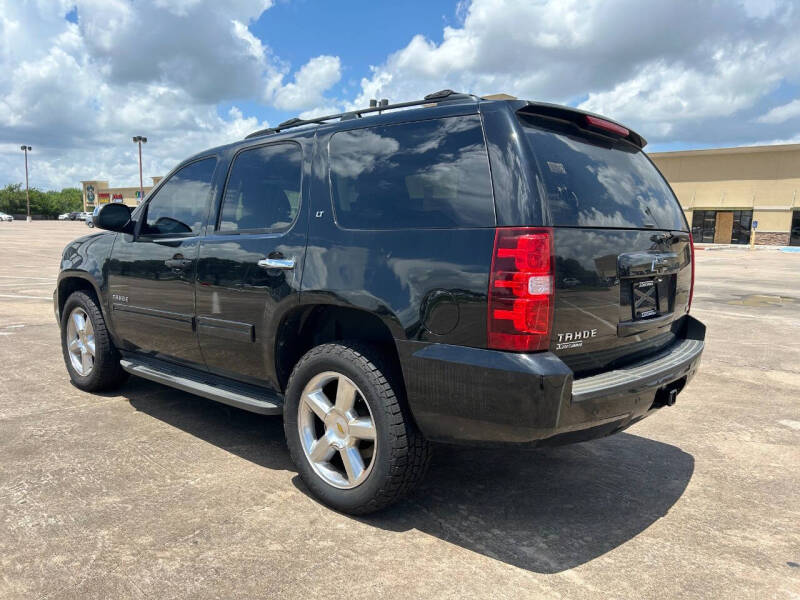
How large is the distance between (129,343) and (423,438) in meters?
2.72

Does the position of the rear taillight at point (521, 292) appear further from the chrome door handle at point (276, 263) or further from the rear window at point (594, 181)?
the chrome door handle at point (276, 263)

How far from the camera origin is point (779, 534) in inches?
113

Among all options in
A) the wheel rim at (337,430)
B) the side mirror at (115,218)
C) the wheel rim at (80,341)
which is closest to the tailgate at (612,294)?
the wheel rim at (337,430)

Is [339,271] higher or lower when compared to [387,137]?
lower

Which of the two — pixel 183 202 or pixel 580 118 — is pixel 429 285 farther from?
pixel 183 202

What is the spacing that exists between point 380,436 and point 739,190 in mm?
48293

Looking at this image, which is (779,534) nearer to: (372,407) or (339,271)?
(372,407)

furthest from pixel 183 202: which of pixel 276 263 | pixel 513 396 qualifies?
pixel 513 396

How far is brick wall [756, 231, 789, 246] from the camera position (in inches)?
1684

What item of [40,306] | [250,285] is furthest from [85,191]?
[250,285]

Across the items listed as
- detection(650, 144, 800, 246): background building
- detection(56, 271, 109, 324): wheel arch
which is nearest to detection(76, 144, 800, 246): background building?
detection(650, 144, 800, 246): background building

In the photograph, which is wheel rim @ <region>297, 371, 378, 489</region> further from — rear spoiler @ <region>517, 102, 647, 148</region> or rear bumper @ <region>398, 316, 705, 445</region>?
rear spoiler @ <region>517, 102, 647, 148</region>

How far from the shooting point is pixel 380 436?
9.20ft

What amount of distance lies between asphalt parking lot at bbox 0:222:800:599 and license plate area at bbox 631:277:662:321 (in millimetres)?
1005
